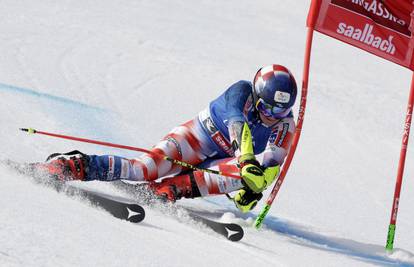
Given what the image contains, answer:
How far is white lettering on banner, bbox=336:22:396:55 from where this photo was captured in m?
6.89

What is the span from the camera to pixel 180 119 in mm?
9914

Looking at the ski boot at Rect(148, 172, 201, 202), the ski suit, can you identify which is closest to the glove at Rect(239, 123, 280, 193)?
the ski suit

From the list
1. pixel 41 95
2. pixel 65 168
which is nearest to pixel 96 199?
pixel 65 168

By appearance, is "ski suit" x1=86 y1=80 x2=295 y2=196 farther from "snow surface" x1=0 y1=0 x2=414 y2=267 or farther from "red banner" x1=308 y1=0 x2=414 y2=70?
"red banner" x1=308 y1=0 x2=414 y2=70

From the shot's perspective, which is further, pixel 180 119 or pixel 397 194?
pixel 180 119

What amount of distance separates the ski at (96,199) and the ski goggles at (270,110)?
5.20ft

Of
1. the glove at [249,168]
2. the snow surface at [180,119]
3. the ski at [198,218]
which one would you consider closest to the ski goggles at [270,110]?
the glove at [249,168]

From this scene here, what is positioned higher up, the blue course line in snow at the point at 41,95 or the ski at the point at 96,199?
the ski at the point at 96,199

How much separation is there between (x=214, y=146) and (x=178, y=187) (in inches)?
22.4

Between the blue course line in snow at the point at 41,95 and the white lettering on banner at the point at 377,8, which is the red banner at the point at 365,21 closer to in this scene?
the white lettering on banner at the point at 377,8

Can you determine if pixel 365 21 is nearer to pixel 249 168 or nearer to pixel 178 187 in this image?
pixel 249 168

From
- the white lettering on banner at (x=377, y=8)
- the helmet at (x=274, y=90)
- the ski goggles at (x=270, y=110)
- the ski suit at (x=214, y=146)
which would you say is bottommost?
the ski suit at (x=214, y=146)

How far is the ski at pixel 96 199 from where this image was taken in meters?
4.58

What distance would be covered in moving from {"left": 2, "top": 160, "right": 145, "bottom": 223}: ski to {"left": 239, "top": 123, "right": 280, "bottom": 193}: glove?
38.9 inches
